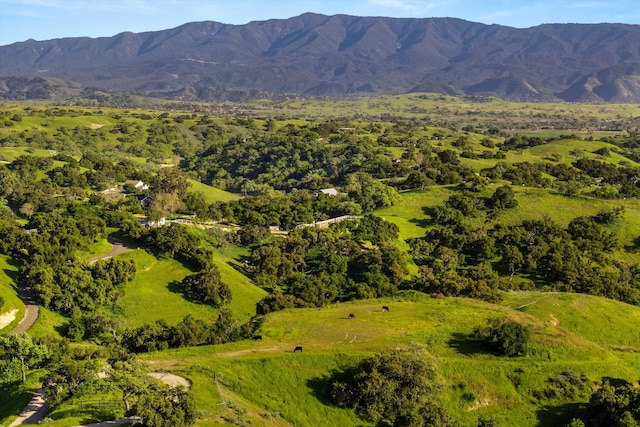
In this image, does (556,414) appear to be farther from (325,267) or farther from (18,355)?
(325,267)

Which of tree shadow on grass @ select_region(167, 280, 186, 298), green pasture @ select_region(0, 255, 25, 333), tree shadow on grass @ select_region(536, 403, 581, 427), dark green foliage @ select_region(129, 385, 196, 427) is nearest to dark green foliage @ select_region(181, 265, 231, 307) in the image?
tree shadow on grass @ select_region(167, 280, 186, 298)

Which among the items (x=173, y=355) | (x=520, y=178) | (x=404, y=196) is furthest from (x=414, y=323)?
(x=520, y=178)

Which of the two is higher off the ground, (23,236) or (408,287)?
(23,236)

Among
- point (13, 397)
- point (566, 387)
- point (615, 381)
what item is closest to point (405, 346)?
point (566, 387)

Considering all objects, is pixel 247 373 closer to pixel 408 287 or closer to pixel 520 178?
pixel 408 287

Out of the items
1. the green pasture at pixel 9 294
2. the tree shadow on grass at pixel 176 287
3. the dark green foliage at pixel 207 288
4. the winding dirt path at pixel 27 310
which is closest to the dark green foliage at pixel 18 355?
the winding dirt path at pixel 27 310

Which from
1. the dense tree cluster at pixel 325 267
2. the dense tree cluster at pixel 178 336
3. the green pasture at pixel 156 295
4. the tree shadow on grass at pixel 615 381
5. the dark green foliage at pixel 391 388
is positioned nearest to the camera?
the dark green foliage at pixel 391 388

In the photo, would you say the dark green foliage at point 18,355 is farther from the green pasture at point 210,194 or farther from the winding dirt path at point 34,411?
the green pasture at point 210,194
